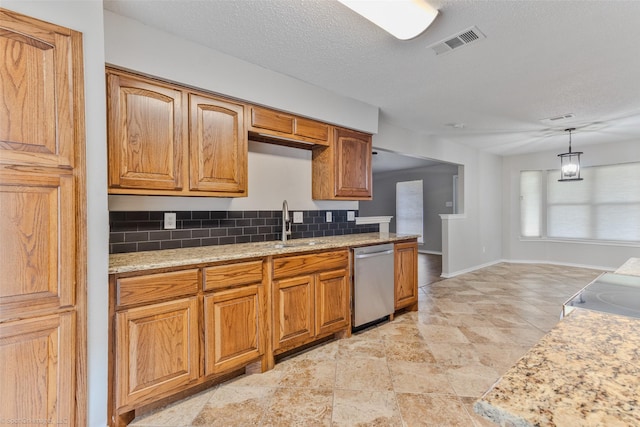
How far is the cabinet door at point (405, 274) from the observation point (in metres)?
3.26

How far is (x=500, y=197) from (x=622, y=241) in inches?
80.9

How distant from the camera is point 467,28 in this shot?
1.95m

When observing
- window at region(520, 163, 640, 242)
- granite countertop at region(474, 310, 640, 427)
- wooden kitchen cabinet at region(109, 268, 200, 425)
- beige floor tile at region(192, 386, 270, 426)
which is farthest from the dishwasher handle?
window at region(520, 163, 640, 242)

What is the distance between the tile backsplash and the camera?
6.99 feet

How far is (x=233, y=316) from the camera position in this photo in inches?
80.9

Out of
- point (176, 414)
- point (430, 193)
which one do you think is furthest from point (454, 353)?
point (430, 193)

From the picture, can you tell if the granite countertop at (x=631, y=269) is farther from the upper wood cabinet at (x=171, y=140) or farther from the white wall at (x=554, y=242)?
the white wall at (x=554, y=242)

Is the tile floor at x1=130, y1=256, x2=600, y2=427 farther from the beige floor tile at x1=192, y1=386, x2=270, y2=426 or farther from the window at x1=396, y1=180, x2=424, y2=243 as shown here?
the window at x1=396, y1=180, x2=424, y2=243

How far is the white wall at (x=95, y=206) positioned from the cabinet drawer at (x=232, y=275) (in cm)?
56

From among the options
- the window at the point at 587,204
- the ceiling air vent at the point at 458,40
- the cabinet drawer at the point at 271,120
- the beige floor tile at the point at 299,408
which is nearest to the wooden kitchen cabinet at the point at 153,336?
the beige floor tile at the point at 299,408

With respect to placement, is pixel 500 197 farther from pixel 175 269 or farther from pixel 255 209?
pixel 175 269

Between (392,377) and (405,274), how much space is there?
1.36m

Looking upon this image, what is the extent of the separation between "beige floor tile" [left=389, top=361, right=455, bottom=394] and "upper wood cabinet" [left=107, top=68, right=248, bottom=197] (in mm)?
1823

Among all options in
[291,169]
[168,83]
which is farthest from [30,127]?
[291,169]
